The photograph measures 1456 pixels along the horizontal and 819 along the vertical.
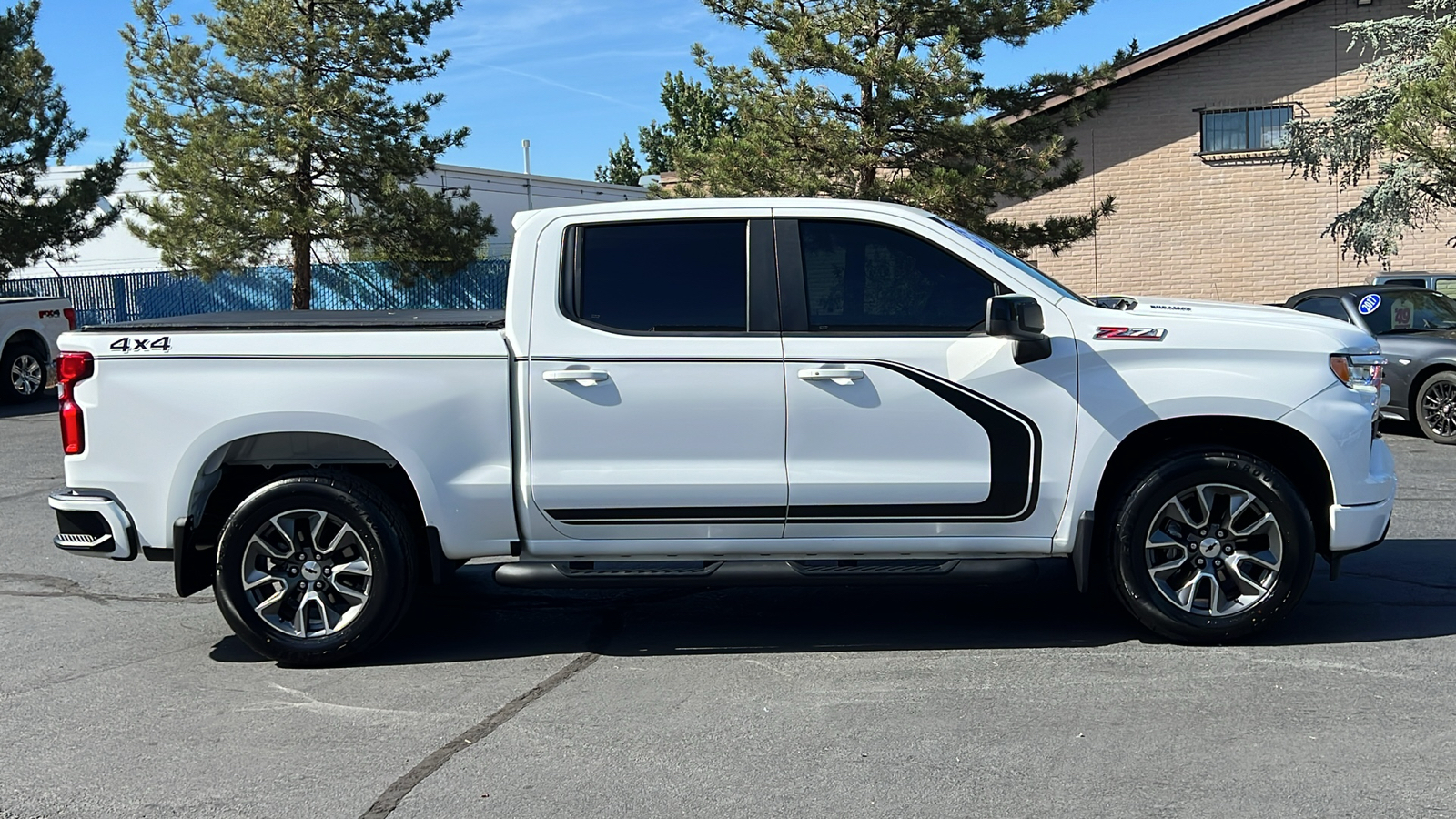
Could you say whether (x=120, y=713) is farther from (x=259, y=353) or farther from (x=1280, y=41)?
(x=1280, y=41)

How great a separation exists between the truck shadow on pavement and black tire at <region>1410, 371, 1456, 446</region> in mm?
5342

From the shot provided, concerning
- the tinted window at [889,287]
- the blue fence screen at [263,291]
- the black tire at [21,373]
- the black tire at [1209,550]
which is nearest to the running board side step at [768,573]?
the black tire at [1209,550]

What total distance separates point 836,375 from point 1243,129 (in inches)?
840

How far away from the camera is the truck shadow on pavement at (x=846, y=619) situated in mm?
5762

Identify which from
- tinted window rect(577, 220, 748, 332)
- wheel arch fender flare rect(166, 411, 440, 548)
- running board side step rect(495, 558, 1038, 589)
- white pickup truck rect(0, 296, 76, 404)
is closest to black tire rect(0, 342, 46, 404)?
white pickup truck rect(0, 296, 76, 404)

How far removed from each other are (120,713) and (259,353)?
155cm

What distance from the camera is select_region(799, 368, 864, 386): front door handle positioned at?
5375 millimetres

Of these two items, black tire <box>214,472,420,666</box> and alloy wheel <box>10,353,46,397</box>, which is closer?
black tire <box>214,472,420,666</box>

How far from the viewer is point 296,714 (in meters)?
4.98

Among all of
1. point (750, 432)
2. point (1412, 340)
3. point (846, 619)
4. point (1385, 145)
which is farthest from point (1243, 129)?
point (750, 432)

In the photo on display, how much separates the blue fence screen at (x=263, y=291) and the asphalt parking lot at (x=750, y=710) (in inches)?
822

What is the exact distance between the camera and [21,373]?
60.8 feet

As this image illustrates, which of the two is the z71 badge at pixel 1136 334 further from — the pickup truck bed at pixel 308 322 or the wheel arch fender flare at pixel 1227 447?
the pickup truck bed at pixel 308 322

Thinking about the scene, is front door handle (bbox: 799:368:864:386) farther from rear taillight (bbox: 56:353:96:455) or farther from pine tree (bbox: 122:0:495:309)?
pine tree (bbox: 122:0:495:309)
